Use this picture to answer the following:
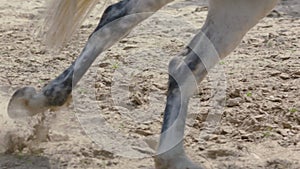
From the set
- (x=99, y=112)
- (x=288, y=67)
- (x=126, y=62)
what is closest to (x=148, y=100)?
(x=99, y=112)

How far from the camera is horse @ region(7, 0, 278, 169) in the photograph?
3.53 m

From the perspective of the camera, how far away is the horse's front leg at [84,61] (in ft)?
12.6

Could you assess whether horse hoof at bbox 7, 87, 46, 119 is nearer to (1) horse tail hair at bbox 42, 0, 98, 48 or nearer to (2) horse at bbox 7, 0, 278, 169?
(2) horse at bbox 7, 0, 278, 169

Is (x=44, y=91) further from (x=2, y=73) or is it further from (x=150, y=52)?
(x=150, y=52)

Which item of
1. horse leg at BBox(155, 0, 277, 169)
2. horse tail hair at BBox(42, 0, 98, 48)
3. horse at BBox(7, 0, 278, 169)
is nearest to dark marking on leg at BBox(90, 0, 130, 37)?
horse at BBox(7, 0, 278, 169)

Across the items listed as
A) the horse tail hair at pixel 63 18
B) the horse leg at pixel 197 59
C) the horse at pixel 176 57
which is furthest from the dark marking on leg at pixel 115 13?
the horse leg at pixel 197 59

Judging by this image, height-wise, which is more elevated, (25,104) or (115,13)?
(115,13)

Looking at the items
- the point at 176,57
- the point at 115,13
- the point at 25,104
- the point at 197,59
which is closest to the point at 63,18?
the point at 115,13

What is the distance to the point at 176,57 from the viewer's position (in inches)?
148

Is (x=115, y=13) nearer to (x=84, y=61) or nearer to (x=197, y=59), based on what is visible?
(x=84, y=61)

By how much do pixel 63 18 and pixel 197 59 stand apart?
850mm

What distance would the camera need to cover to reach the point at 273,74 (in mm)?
5191

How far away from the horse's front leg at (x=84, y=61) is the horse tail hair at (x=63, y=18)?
24cm

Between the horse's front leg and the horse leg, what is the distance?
31 centimetres
